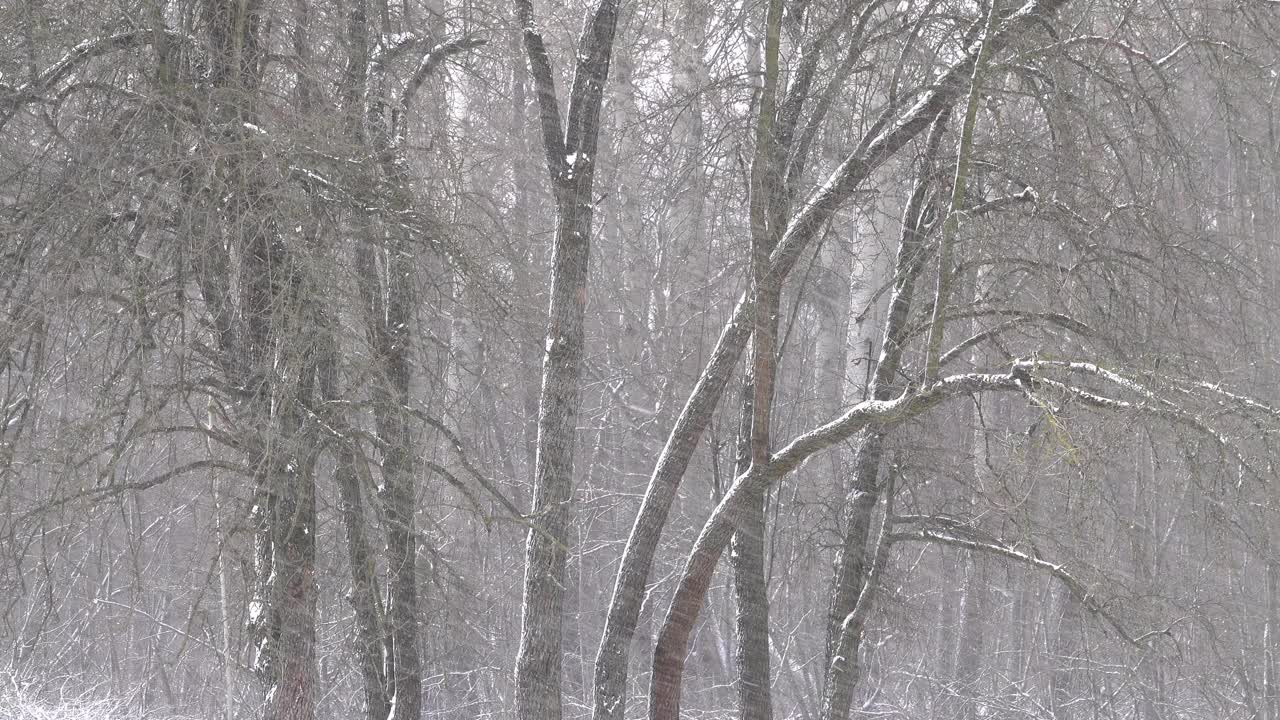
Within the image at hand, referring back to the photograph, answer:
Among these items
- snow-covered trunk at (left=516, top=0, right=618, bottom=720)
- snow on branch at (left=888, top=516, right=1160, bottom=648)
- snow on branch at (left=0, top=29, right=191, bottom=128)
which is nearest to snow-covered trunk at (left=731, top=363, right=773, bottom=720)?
snow on branch at (left=888, top=516, right=1160, bottom=648)

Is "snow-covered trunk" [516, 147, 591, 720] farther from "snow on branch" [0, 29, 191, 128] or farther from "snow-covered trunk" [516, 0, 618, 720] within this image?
"snow on branch" [0, 29, 191, 128]

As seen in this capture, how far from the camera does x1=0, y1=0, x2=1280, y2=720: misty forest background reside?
5.38 metres

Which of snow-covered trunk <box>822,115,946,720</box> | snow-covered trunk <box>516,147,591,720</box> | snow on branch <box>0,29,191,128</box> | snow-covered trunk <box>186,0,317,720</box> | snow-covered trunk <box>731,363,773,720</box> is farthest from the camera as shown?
snow-covered trunk <box>731,363,773,720</box>

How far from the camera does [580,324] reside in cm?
844

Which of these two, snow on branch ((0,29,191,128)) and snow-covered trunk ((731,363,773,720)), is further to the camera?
snow-covered trunk ((731,363,773,720))

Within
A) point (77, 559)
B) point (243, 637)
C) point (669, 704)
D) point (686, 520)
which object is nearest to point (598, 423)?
point (686, 520)

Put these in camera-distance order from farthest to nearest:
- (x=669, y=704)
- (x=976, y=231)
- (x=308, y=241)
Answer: (x=669, y=704)
(x=976, y=231)
(x=308, y=241)

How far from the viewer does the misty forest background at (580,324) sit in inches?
212

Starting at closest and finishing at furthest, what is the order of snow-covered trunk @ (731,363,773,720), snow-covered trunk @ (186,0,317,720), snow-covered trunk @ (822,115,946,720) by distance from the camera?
snow-covered trunk @ (186,0,317,720) < snow-covered trunk @ (822,115,946,720) < snow-covered trunk @ (731,363,773,720)

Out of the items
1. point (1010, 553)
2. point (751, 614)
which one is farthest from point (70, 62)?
point (1010, 553)

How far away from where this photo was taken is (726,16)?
26.8ft

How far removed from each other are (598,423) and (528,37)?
28.9 feet

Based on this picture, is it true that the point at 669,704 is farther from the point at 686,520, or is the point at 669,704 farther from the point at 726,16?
the point at 686,520

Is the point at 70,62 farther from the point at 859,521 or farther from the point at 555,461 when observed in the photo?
the point at 859,521
